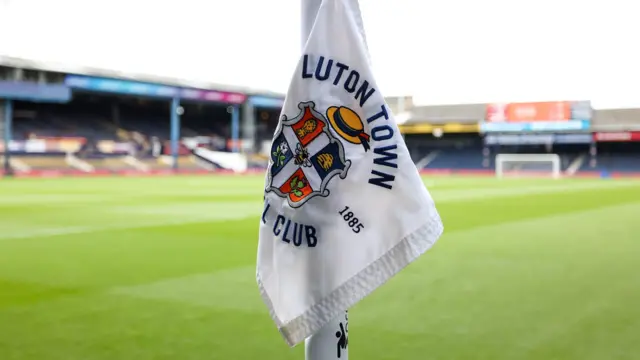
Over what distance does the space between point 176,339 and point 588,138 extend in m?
51.3

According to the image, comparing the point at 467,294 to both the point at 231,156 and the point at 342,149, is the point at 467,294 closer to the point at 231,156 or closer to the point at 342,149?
the point at 342,149

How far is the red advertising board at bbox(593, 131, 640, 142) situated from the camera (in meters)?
49.7

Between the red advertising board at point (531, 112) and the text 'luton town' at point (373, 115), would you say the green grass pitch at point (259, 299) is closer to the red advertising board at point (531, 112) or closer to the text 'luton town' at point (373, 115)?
the text 'luton town' at point (373, 115)

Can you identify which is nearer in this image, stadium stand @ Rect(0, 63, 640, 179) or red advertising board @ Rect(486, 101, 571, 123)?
stadium stand @ Rect(0, 63, 640, 179)

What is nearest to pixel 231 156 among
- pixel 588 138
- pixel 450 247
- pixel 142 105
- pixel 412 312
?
pixel 142 105

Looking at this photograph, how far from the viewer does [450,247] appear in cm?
866

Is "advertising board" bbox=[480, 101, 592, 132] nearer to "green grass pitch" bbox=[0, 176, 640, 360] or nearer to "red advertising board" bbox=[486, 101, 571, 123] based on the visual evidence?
"red advertising board" bbox=[486, 101, 571, 123]

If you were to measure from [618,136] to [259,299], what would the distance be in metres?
49.5

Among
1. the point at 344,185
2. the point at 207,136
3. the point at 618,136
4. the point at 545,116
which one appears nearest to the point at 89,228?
the point at 344,185

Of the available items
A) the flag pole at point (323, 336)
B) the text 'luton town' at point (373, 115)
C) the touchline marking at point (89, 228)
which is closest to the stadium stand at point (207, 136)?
the touchline marking at point (89, 228)

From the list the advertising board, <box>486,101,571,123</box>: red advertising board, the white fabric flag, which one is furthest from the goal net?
the white fabric flag

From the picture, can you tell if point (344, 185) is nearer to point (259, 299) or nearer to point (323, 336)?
point (323, 336)

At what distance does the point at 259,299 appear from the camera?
5.55 meters

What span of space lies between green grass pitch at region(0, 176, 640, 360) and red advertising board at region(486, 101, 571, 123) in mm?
41664
